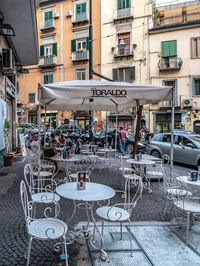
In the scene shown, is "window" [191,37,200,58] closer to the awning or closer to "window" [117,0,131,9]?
"window" [117,0,131,9]

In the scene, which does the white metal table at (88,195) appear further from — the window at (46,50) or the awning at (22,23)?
the window at (46,50)

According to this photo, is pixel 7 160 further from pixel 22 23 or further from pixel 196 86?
pixel 196 86

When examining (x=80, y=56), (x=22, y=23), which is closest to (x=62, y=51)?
(x=80, y=56)

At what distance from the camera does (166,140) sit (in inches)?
402

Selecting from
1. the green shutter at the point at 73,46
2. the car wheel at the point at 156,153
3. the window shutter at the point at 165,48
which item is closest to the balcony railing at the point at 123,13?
the window shutter at the point at 165,48

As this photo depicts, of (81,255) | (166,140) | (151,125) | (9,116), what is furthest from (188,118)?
(81,255)

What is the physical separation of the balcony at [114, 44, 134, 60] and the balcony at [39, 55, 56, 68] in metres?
6.88

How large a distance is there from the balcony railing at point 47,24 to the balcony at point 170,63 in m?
12.7

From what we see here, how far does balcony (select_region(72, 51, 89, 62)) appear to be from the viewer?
2333 centimetres

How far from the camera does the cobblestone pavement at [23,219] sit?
2.68 m

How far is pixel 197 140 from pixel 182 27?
51.5 ft

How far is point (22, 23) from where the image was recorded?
26.5ft

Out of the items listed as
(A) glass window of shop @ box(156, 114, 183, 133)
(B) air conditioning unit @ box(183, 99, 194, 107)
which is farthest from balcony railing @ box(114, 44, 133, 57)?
(B) air conditioning unit @ box(183, 99, 194, 107)

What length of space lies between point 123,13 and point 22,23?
17.0m
